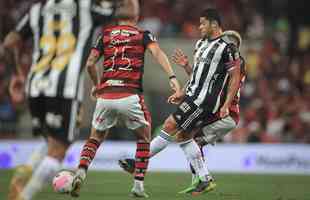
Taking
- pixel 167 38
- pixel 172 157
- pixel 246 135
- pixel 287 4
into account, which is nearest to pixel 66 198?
pixel 172 157

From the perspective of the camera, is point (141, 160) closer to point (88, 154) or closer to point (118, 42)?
point (88, 154)

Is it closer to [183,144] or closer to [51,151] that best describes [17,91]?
[51,151]

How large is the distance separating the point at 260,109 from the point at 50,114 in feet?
41.3

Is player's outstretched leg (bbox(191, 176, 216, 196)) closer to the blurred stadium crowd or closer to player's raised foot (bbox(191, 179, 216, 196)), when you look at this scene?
player's raised foot (bbox(191, 179, 216, 196))

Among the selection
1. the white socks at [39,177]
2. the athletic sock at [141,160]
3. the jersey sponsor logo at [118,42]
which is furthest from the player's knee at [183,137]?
the white socks at [39,177]

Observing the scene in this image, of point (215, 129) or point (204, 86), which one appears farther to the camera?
point (215, 129)

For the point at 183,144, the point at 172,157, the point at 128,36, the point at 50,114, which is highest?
the point at 128,36

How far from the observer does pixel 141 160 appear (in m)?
9.72

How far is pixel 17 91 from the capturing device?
7.53 meters

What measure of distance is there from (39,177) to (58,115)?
569 millimetres

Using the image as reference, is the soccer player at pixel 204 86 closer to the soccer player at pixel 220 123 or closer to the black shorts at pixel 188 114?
the black shorts at pixel 188 114

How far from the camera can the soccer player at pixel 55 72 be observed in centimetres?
730

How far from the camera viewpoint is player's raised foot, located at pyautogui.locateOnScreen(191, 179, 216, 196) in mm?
10461

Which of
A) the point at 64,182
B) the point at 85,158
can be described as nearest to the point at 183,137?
the point at 85,158
